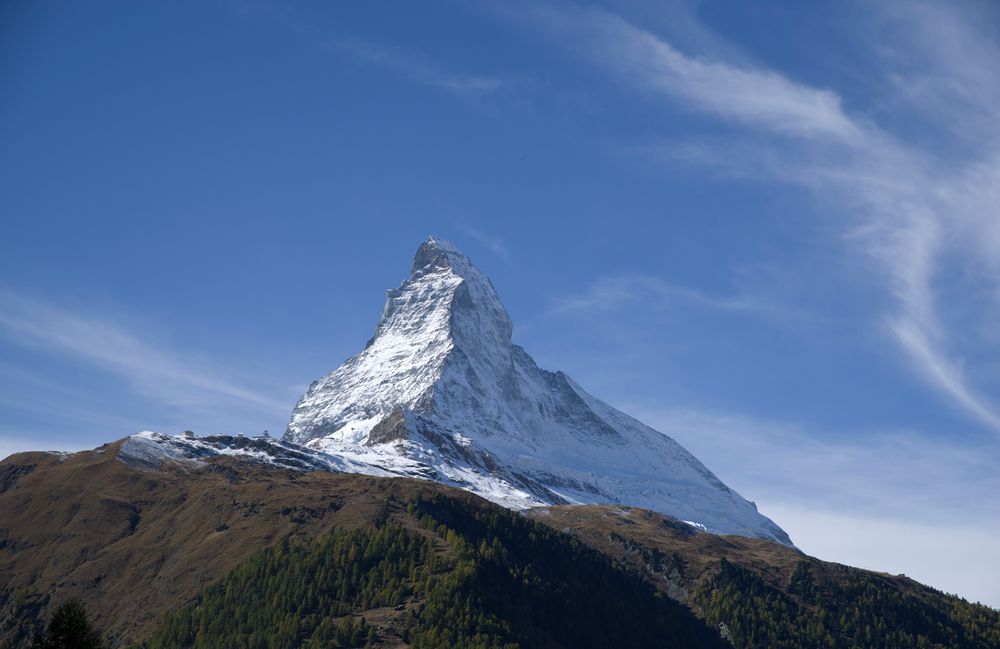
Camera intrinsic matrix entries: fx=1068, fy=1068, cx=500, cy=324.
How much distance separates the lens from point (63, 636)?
91.3m
